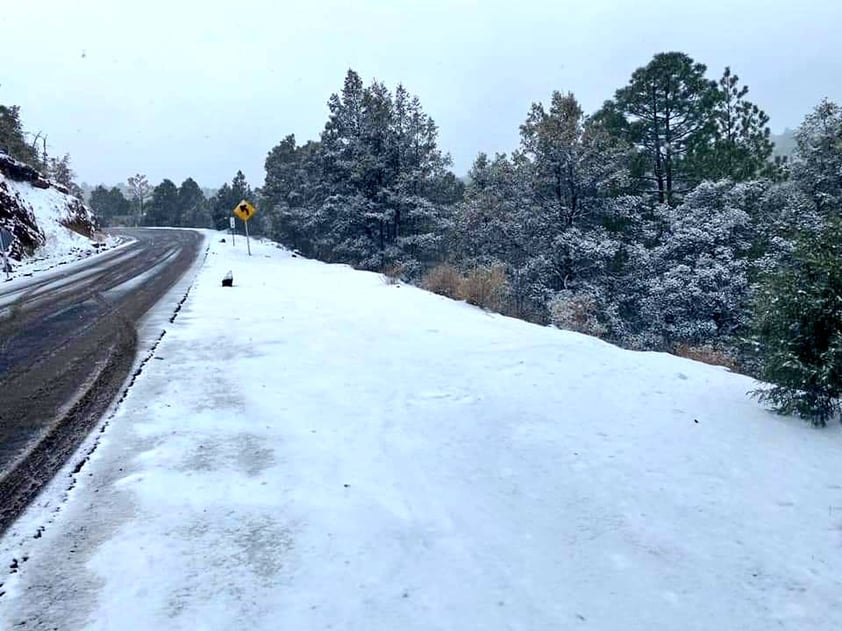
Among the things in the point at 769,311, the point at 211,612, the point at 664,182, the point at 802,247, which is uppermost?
the point at 664,182

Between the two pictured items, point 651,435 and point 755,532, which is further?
point 651,435

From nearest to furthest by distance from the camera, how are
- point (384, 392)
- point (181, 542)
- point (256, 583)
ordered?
point (256, 583) → point (181, 542) → point (384, 392)

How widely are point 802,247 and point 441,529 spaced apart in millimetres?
4372

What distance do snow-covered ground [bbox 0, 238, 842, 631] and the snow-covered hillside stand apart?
22.9 meters

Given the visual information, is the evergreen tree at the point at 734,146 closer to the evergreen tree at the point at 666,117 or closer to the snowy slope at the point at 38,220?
the evergreen tree at the point at 666,117

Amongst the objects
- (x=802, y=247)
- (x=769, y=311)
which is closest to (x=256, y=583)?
(x=769, y=311)

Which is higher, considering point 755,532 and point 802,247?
point 802,247

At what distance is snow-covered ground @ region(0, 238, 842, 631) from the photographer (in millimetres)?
2568

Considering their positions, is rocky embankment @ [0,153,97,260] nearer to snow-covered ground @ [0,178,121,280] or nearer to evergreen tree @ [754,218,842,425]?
snow-covered ground @ [0,178,121,280]

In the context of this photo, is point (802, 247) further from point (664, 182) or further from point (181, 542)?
point (664, 182)

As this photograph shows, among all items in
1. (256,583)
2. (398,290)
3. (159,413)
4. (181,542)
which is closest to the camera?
(256,583)

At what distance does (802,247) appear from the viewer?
16.9 feet

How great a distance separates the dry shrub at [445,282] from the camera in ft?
45.7

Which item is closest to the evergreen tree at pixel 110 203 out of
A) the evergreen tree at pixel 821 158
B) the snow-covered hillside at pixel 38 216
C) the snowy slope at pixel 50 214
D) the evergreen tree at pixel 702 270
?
the snow-covered hillside at pixel 38 216
